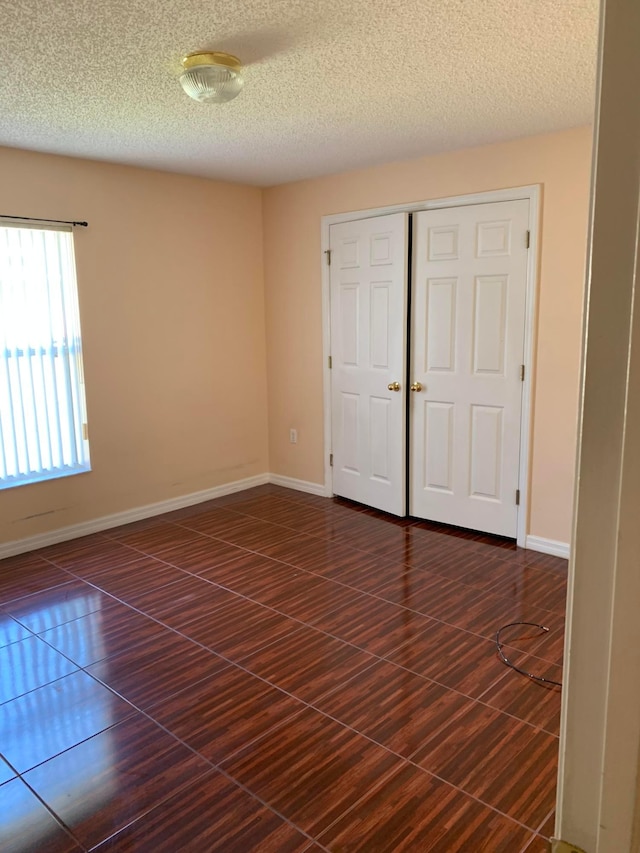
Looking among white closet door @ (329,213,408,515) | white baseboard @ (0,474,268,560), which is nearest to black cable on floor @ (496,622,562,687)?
white closet door @ (329,213,408,515)

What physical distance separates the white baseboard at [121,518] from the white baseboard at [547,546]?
8.10 ft

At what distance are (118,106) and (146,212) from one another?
153 cm

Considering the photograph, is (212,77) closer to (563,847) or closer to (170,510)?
(563,847)

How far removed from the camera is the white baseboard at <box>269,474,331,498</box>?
525 centimetres

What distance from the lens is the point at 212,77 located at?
8.36ft

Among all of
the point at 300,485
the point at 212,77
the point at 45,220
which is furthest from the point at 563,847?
the point at 300,485

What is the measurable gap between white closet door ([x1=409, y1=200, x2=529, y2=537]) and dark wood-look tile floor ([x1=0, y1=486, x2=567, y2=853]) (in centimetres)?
37

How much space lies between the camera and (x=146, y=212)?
14.8 ft

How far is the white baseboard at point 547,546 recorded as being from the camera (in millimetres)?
3884

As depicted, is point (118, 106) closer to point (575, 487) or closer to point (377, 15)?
point (377, 15)

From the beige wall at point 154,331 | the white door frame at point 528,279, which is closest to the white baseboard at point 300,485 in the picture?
the beige wall at point 154,331

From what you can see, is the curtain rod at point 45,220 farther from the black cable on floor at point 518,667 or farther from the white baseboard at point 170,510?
the black cable on floor at point 518,667

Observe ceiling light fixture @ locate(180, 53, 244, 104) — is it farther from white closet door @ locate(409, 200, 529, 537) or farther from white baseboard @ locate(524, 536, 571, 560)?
white baseboard @ locate(524, 536, 571, 560)

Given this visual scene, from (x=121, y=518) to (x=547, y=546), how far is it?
2.94m
